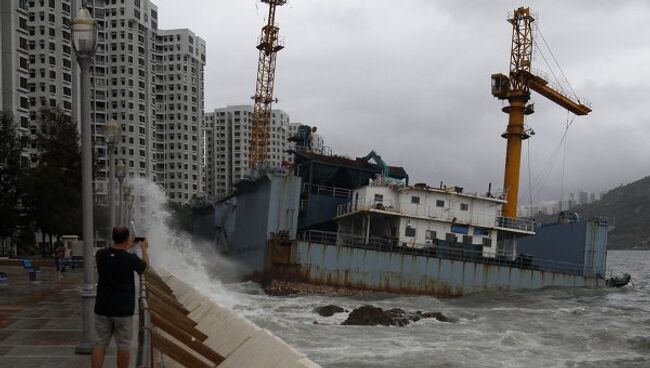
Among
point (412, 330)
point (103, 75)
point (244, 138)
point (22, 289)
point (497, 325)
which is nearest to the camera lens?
point (22, 289)

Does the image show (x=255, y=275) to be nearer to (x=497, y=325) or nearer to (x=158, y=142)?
(x=497, y=325)

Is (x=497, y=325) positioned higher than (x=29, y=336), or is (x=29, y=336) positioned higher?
(x=29, y=336)

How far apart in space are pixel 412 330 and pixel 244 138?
169030 mm

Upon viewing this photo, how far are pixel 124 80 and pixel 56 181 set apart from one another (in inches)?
3137

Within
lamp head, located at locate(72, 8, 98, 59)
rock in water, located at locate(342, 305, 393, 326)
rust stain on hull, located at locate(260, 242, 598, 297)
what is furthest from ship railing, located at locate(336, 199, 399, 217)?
lamp head, located at locate(72, 8, 98, 59)

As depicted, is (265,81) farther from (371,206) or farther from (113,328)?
(113,328)

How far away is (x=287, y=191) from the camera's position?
4016 centimetres

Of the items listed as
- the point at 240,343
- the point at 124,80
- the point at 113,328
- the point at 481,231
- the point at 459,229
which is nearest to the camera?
the point at 240,343

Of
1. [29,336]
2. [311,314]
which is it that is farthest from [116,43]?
[29,336]

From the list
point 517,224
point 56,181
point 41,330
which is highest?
point 56,181

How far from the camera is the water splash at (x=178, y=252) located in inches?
1486

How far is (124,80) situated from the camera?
12444 cm

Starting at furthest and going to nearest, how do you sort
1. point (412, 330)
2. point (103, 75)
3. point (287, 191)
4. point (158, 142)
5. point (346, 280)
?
1. point (158, 142)
2. point (103, 75)
3. point (287, 191)
4. point (346, 280)
5. point (412, 330)

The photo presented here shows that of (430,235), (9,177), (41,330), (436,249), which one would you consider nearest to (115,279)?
(41,330)
